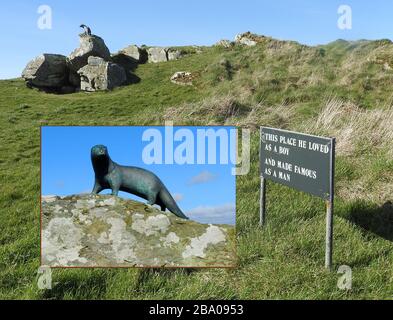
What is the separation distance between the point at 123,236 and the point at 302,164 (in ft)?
6.86

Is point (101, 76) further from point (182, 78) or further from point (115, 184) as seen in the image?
point (115, 184)

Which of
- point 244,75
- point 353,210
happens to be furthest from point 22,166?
point 244,75

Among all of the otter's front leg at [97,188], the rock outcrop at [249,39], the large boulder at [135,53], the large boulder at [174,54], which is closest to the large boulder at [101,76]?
the large boulder at [135,53]

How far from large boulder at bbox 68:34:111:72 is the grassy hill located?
5303 mm

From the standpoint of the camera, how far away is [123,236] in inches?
191

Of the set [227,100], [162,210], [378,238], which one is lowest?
[378,238]

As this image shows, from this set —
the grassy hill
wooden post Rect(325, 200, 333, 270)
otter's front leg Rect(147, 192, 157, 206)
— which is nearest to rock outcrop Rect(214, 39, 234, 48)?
the grassy hill

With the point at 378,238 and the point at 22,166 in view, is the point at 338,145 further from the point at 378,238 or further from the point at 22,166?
the point at 22,166

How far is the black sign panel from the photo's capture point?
5.14m

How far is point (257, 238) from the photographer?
5641 millimetres

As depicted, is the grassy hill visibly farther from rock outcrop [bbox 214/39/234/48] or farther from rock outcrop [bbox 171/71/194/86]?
rock outcrop [bbox 214/39/234/48]

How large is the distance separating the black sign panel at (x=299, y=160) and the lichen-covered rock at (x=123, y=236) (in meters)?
1.08

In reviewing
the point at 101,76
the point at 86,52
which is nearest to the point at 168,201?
the point at 101,76

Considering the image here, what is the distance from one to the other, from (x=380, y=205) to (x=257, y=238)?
97.3 inches
